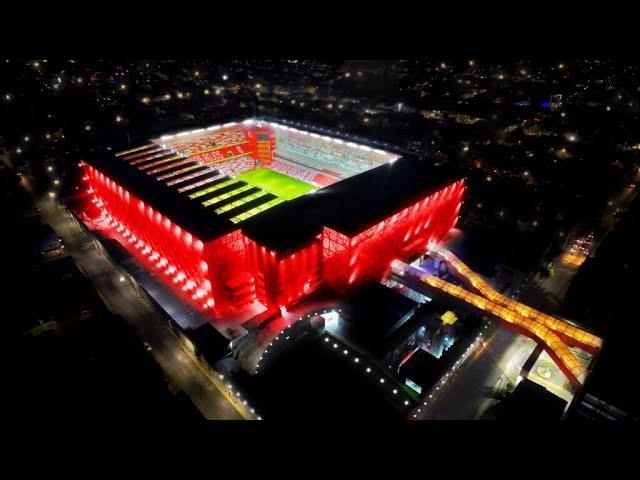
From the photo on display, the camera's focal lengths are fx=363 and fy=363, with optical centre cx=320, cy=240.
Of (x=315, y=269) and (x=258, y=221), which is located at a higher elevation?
(x=258, y=221)

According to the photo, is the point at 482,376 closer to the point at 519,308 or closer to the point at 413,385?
the point at 413,385

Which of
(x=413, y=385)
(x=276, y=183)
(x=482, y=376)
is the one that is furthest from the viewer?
(x=276, y=183)

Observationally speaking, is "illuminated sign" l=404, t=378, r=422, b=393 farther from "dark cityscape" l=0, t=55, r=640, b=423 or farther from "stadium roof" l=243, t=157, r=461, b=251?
"stadium roof" l=243, t=157, r=461, b=251

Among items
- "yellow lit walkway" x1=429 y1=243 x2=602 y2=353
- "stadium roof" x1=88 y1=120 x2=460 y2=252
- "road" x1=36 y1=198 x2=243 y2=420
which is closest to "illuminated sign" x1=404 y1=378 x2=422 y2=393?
"yellow lit walkway" x1=429 y1=243 x2=602 y2=353

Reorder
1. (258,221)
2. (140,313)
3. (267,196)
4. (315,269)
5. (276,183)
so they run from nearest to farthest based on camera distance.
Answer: (258,221)
(315,269)
(140,313)
(267,196)
(276,183)

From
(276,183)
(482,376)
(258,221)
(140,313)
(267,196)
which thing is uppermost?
(267,196)

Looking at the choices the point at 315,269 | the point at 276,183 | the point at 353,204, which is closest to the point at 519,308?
the point at 353,204

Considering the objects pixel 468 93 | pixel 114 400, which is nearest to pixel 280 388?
pixel 114 400

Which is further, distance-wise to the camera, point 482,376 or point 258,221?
point 258,221
